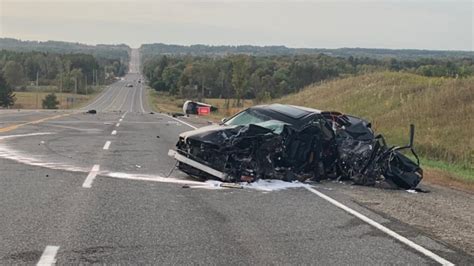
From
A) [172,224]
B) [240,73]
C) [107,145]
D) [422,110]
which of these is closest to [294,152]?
[172,224]

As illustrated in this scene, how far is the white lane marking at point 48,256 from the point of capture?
17.2 ft

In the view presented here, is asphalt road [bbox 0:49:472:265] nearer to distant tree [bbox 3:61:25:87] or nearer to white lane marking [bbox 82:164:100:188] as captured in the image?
white lane marking [bbox 82:164:100:188]

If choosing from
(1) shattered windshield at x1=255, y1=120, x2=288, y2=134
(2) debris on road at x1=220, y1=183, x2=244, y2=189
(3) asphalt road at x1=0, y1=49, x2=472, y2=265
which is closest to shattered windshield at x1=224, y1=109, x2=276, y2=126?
(1) shattered windshield at x1=255, y1=120, x2=288, y2=134

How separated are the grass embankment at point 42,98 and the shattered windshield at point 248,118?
80.6 meters

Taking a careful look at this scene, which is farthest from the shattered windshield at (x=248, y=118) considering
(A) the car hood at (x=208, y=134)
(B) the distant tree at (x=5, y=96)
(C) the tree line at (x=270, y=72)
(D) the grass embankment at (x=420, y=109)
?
(B) the distant tree at (x=5, y=96)

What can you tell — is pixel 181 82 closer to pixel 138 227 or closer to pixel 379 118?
pixel 379 118

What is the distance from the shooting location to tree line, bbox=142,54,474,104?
5375 cm

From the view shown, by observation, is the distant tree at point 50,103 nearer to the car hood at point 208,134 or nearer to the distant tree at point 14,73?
the distant tree at point 14,73

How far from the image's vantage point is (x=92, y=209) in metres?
7.77

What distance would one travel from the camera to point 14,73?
135625 millimetres

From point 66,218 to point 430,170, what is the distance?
9957 millimetres

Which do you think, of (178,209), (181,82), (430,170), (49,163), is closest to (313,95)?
(430,170)

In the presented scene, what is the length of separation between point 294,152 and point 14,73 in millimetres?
135824

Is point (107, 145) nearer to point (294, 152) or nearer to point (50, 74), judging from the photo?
point (294, 152)
